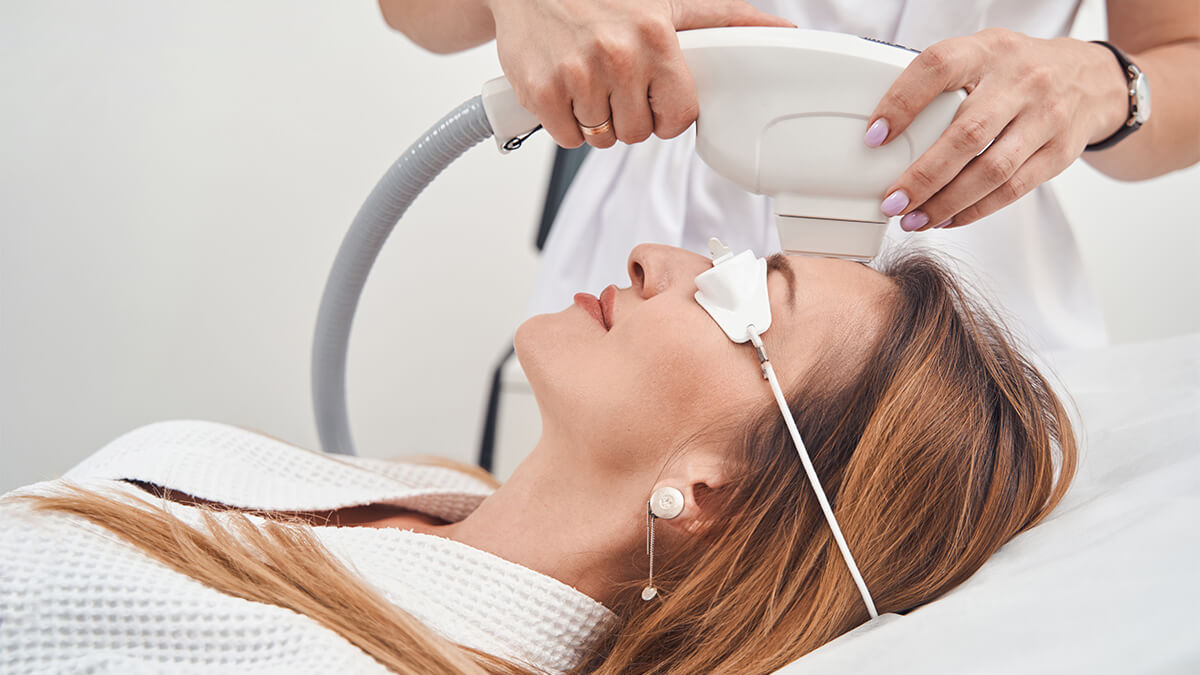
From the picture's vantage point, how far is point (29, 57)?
1516mm

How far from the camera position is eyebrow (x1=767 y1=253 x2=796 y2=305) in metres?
0.88

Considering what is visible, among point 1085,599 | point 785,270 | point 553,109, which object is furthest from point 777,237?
point 1085,599

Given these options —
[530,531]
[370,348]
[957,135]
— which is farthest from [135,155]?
[957,135]

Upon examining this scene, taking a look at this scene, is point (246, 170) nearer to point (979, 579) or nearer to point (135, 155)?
point (135, 155)

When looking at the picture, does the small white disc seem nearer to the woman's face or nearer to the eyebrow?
the woman's face

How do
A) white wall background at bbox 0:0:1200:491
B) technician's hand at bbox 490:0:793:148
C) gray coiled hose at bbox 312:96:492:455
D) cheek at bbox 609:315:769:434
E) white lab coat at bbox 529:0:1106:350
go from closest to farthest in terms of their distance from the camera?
technician's hand at bbox 490:0:793:148 < cheek at bbox 609:315:769:434 < gray coiled hose at bbox 312:96:492:455 < white lab coat at bbox 529:0:1106:350 < white wall background at bbox 0:0:1200:491

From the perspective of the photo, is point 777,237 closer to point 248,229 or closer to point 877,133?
point 877,133

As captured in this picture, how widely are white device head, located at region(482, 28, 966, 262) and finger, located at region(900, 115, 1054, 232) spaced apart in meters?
0.05

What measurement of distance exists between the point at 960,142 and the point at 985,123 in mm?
30

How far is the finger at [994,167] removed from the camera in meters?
0.77

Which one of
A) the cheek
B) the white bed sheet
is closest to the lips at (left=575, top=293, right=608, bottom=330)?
the cheek

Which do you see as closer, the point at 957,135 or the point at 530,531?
the point at 957,135

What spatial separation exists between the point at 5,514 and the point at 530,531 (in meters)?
0.50

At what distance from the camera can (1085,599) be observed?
646mm
